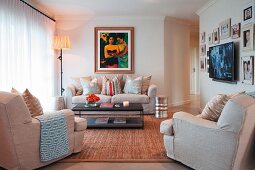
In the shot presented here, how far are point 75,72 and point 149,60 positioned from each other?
2.15m

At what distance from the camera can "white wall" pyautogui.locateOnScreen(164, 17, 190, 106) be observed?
7980 millimetres

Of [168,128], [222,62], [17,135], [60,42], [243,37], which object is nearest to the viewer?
[17,135]

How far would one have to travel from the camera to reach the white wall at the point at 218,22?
15.0 feet

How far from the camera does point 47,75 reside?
6902 millimetres

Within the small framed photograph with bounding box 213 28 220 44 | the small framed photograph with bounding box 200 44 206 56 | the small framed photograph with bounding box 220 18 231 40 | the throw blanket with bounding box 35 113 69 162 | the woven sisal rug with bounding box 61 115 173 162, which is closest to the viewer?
the throw blanket with bounding box 35 113 69 162

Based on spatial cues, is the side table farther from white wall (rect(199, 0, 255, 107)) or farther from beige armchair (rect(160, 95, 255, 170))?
beige armchair (rect(160, 95, 255, 170))

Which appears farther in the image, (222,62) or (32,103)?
(222,62)

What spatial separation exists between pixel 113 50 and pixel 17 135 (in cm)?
509

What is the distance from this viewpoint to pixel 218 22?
575cm

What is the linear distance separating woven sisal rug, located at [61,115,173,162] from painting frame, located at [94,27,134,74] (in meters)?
2.78

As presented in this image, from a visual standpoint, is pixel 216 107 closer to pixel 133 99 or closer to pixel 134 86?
pixel 133 99

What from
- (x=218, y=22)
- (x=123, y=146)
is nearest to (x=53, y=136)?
(x=123, y=146)

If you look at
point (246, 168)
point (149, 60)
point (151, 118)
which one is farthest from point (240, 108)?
point (149, 60)

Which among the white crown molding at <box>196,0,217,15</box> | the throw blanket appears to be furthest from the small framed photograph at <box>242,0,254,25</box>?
the throw blanket
